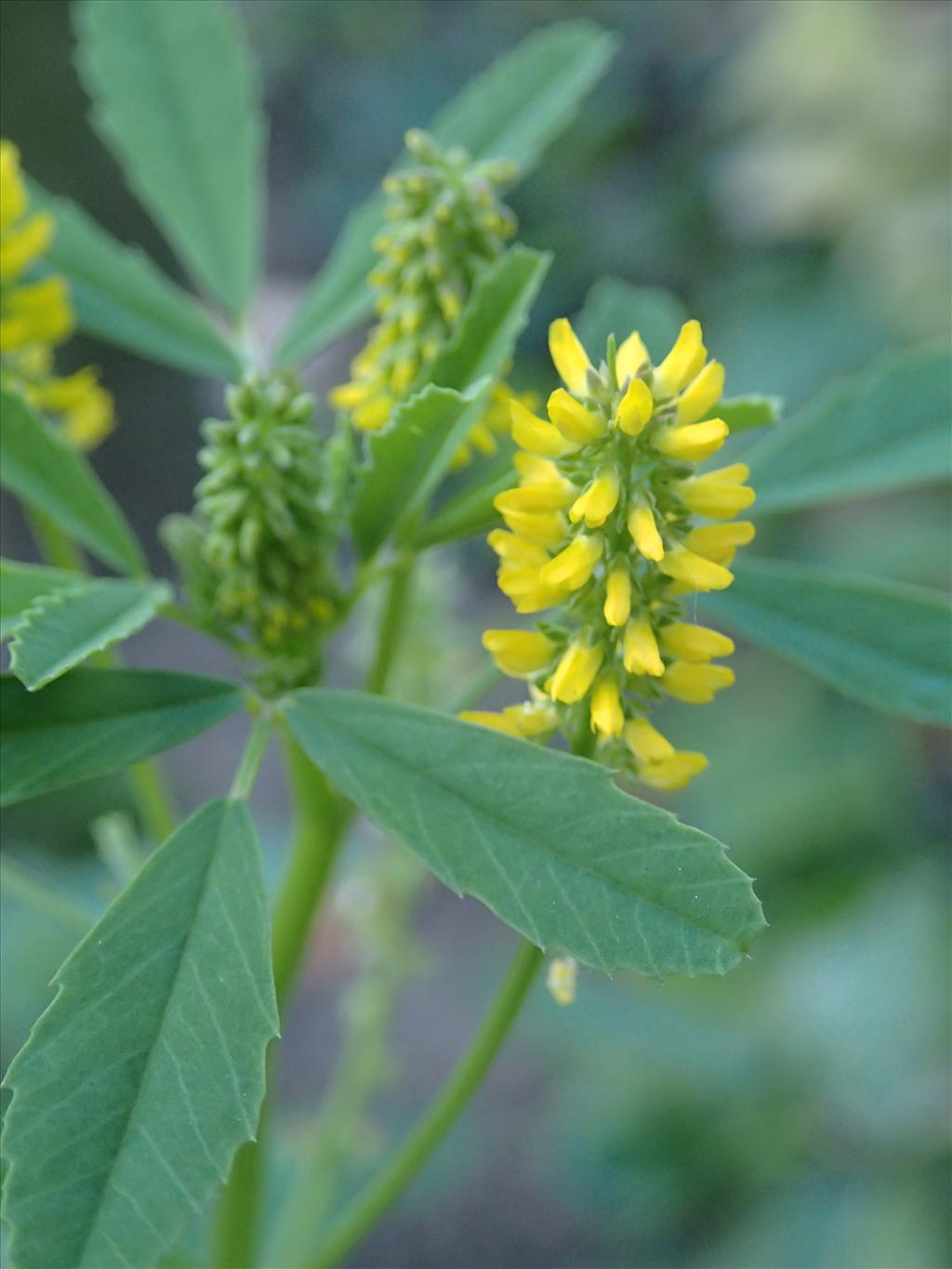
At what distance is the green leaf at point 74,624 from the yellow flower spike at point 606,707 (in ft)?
0.81

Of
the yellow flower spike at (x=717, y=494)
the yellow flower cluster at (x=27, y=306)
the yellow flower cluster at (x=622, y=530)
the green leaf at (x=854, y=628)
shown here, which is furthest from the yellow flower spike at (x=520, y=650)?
the yellow flower cluster at (x=27, y=306)

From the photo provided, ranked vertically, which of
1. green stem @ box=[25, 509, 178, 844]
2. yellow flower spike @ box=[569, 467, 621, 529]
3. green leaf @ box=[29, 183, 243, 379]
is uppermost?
green leaf @ box=[29, 183, 243, 379]

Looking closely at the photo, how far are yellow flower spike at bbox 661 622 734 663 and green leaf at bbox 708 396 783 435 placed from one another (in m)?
0.15

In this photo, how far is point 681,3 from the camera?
4.63 meters

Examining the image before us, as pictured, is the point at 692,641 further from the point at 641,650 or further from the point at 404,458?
the point at 404,458

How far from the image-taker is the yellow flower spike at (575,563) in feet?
2.20

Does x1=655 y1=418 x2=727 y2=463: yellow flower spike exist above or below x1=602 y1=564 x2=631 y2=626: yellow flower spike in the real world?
above

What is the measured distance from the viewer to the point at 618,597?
0.67 meters

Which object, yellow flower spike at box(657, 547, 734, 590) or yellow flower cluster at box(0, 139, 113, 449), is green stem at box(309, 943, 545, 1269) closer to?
yellow flower spike at box(657, 547, 734, 590)

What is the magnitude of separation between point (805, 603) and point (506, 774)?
35cm

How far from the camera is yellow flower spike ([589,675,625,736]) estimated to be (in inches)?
27.0

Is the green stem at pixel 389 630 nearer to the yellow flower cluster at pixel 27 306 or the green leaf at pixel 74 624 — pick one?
the green leaf at pixel 74 624

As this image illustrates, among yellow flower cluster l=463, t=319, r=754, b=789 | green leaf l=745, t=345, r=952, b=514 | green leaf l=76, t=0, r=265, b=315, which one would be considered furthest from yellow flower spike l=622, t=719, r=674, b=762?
green leaf l=76, t=0, r=265, b=315

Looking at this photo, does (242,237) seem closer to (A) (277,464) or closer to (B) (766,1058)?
(A) (277,464)
